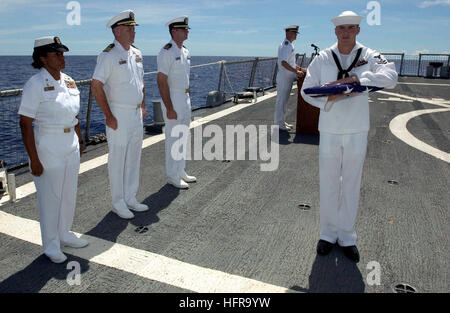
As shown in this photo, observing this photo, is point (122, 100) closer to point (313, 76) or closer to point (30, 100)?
point (30, 100)

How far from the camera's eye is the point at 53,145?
3072 mm

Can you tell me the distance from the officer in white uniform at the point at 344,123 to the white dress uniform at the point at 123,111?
1.94 meters

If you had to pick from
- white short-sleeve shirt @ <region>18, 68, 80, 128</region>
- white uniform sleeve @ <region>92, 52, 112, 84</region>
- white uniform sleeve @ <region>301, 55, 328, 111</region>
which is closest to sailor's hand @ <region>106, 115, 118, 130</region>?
white uniform sleeve @ <region>92, 52, 112, 84</region>

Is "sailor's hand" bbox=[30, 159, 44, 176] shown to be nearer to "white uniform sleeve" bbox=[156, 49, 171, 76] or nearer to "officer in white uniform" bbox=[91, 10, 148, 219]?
"officer in white uniform" bbox=[91, 10, 148, 219]

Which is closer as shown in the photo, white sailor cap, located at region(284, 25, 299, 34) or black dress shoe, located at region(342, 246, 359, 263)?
black dress shoe, located at region(342, 246, 359, 263)

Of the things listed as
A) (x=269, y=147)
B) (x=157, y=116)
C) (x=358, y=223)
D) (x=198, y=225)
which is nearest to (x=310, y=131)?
(x=269, y=147)

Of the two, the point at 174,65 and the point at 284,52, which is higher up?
the point at 284,52

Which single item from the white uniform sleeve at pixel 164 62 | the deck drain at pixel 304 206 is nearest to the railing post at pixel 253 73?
the white uniform sleeve at pixel 164 62

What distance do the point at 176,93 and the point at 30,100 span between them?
→ 228 centimetres

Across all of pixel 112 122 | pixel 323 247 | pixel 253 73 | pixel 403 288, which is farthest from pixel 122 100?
pixel 253 73

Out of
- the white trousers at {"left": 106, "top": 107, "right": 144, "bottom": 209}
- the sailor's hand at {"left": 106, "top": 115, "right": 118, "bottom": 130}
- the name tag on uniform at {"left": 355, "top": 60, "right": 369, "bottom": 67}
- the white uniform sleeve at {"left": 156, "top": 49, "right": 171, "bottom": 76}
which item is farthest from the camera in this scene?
the white uniform sleeve at {"left": 156, "top": 49, "right": 171, "bottom": 76}

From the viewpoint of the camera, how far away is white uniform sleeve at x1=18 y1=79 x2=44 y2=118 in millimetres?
2896

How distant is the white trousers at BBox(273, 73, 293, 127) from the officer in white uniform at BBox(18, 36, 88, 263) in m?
5.39

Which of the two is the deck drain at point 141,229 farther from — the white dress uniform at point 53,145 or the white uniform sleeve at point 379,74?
the white uniform sleeve at point 379,74
